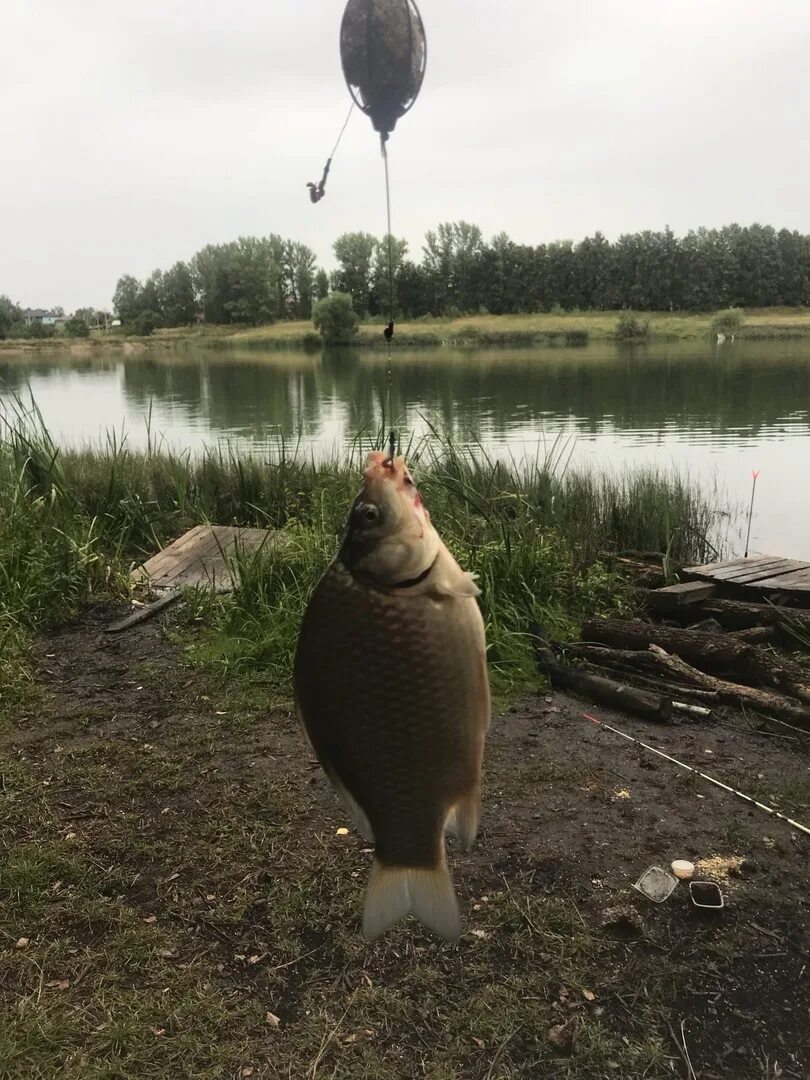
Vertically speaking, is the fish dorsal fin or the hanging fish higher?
the hanging fish

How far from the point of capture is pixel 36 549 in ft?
Answer: 20.0

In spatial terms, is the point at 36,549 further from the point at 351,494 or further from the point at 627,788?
the point at 627,788

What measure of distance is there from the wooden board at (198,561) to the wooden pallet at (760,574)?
11.6 feet

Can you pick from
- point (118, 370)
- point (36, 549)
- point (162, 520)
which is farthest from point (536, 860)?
point (118, 370)

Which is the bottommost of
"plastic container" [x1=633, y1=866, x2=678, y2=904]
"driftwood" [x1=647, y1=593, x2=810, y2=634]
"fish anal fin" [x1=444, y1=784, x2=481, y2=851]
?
"driftwood" [x1=647, y1=593, x2=810, y2=634]

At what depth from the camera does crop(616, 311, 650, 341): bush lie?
58.4m

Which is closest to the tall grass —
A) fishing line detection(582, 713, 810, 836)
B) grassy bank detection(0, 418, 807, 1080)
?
grassy bank detection(0, 418, 807, 1080)

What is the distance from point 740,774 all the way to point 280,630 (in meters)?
2.68

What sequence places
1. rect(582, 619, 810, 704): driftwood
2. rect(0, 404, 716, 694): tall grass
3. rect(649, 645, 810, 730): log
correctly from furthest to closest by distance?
rect(0, 404, 716, 694): tall grass < rect(582, 619, 810, 704): driftwood < rect(649, 645, 810, 730): log

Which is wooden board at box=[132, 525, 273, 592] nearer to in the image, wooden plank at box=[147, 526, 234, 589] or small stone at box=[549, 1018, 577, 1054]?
wooden plank at box=[147, 526, 234, 589]

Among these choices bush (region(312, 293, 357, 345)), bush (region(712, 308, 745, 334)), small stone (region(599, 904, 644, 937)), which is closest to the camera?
small stone (region(599, 904, 644, 937))

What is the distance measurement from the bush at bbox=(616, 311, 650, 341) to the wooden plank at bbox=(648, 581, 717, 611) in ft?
179

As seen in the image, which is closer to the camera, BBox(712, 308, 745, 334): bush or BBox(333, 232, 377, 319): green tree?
BBox(333, 232, 377, 319): green tree

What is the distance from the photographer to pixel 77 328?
75750 millimetres
